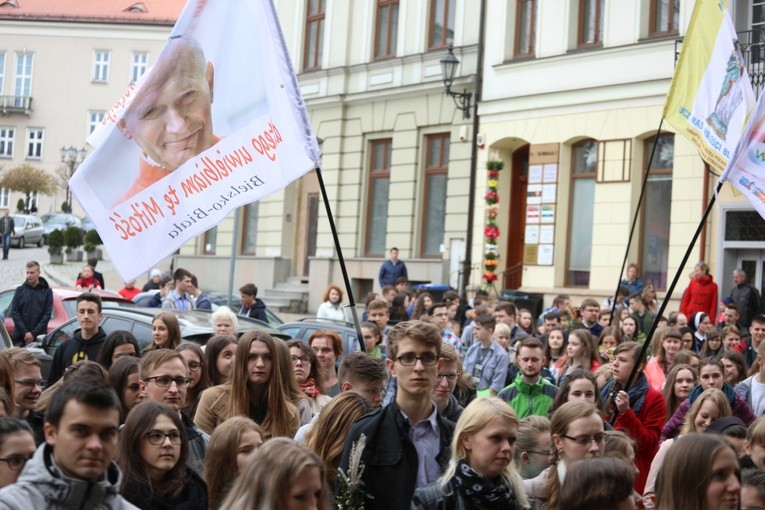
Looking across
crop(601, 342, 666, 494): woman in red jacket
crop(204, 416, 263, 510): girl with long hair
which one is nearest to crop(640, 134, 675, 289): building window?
crop(601, 342, 666, 494): woman in red jacket

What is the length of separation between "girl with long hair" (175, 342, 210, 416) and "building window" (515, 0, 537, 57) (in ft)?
58.2

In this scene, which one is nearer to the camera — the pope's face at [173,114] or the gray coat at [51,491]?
the gray coat at [51,491]

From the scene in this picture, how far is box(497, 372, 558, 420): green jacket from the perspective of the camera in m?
10.1

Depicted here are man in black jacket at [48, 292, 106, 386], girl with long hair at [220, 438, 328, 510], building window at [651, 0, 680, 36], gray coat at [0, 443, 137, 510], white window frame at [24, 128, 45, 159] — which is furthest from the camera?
white window frame at [24, 128, 45, 159]

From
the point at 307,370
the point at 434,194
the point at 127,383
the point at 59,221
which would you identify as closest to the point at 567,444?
the point at 127,383

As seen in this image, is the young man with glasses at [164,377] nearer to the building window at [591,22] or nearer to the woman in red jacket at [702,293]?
the woman in red jacket at [702,293]

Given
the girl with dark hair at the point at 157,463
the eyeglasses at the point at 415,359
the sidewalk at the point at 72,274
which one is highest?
the sidewalk at the point at 72,274

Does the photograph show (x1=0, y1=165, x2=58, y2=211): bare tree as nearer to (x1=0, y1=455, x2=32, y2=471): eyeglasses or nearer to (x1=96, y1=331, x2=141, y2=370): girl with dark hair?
(x1=96, y1=331, x2=141, y2=370): girl with dark hair

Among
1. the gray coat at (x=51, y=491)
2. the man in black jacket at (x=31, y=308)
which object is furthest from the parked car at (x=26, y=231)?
the gray coat at (x=51, y=491)

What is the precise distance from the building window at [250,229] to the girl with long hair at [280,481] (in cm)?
2955

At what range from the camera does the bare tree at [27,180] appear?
243ft

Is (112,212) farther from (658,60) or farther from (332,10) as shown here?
(332,10)

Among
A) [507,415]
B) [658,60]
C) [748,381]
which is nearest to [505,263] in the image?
[658,60]

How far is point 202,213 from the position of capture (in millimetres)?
8828
